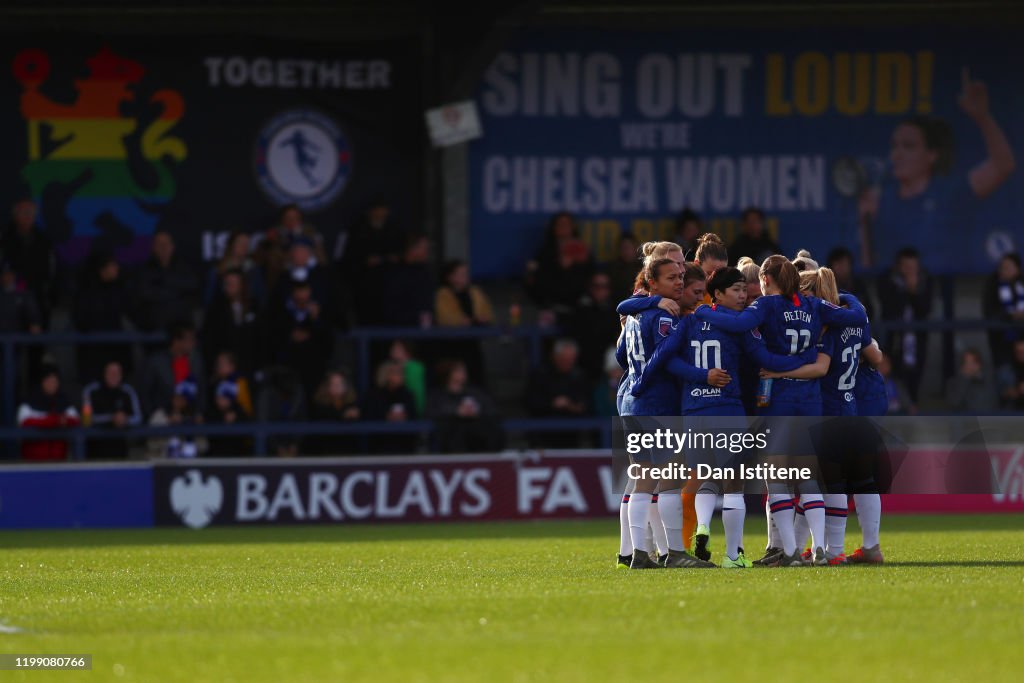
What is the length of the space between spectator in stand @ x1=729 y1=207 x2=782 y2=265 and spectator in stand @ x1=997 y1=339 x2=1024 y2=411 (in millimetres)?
2695

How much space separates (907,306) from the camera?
19156mm

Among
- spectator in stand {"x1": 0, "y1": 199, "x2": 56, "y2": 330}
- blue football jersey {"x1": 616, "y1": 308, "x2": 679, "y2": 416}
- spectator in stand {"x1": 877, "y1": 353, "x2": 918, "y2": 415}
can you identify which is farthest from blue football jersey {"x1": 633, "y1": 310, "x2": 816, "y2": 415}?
spectator in stand {"x1": 0, "y1": 199, "x2": 56, "y2": 330}

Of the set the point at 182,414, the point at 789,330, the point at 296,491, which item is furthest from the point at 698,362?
the point at 182,414

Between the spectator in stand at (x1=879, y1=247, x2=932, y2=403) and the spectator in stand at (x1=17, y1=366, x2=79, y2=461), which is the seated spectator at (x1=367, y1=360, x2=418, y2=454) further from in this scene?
the spectator in stand at (x1=879, y1=247, x2=932, y2=403)

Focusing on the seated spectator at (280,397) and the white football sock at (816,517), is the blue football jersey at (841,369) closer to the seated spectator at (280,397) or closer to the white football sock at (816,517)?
the white football sock at (816,517)

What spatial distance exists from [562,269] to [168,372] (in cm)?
409

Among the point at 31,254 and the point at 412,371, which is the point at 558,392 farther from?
the point at 31,254

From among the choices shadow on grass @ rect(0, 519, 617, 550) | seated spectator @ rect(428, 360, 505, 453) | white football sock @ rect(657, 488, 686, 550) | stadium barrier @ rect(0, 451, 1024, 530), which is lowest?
shadow on grass @ rect(0, 519, 617, 550)

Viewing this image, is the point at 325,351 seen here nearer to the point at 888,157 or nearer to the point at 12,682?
the point at 888,157

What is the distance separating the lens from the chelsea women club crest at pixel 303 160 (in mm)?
19750

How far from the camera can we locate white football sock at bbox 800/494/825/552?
1006 cm

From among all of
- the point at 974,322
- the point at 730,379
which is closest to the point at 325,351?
the point at 974,322

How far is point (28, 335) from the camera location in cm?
1736

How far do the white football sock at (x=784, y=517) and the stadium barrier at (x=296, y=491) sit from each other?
6325 mm
